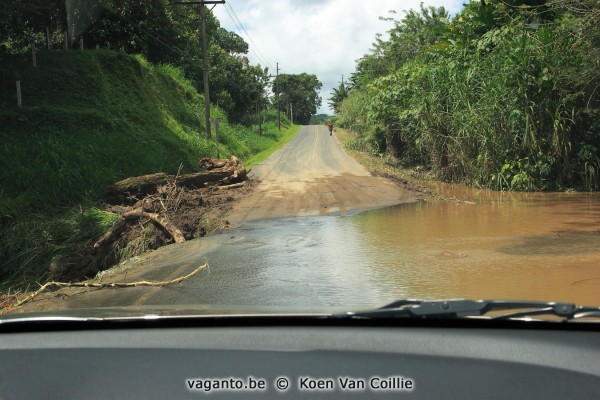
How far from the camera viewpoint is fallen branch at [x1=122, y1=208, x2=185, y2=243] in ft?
37.1

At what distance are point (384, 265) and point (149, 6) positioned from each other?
24444 mm

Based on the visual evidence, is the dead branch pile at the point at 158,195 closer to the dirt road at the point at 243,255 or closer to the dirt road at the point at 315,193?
the dirt road at the point at 243,255

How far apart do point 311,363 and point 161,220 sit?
10.4 metres

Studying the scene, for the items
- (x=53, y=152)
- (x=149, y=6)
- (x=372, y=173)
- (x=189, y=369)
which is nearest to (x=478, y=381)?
(x=189, y=369)

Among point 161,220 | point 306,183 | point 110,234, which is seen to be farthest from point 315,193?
point 110,234

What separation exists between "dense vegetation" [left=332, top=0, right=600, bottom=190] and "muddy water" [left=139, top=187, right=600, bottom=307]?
355cm

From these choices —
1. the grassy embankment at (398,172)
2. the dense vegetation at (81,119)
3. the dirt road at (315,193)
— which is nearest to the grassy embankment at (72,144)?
the dense vegetation at (81,119)

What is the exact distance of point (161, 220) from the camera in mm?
11938

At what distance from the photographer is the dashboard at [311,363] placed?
187 centimetres

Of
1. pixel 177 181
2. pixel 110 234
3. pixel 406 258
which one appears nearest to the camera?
pixel 406 258

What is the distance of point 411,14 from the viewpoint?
3603 centimetres

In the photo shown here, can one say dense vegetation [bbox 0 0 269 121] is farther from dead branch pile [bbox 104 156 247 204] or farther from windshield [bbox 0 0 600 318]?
dead branch pile [bbox 104 156 247 204]

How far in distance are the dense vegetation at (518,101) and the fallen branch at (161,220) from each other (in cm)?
1099

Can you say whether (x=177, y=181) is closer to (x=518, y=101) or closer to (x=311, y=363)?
(x=518, y=101)
